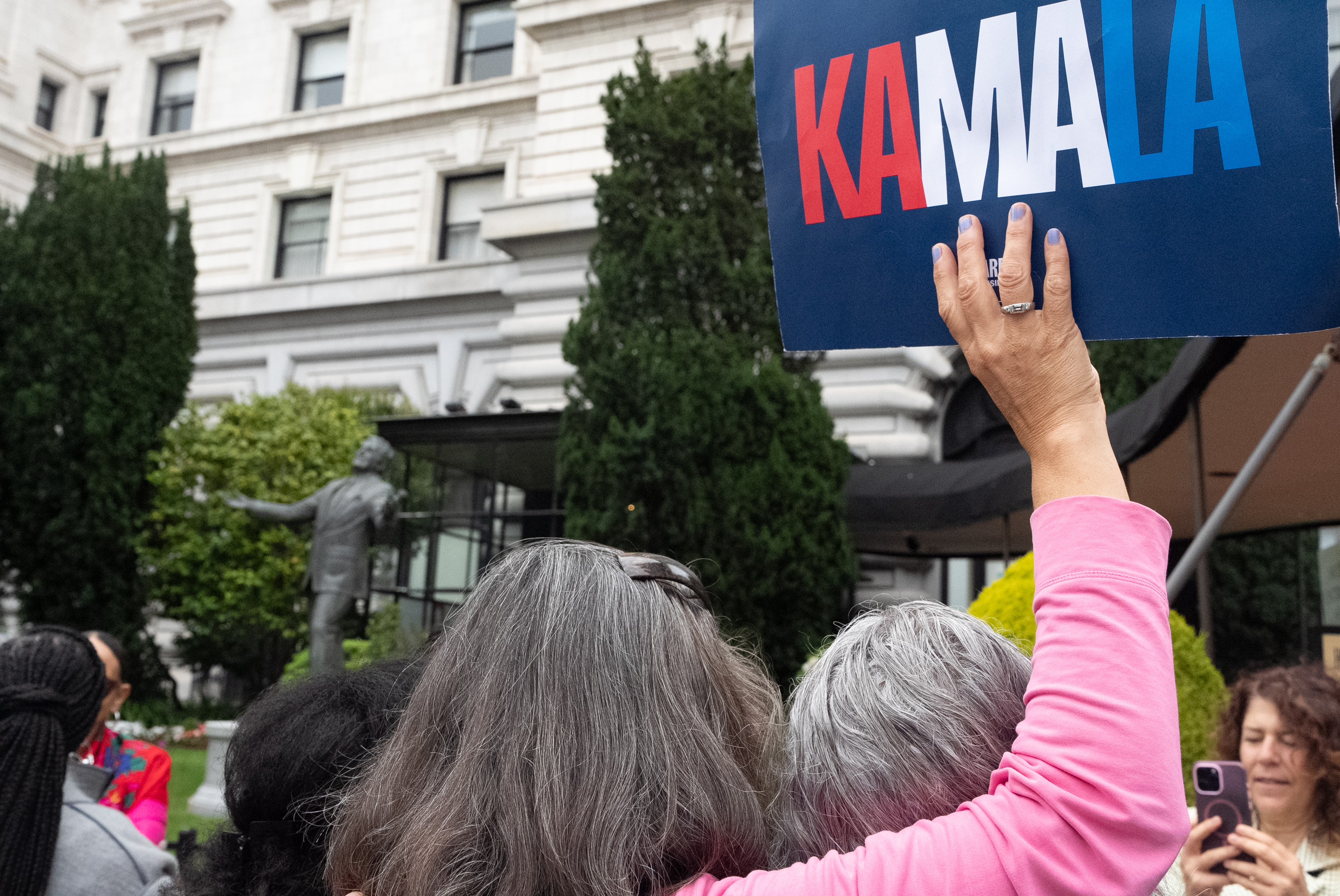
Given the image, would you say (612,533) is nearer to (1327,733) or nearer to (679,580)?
(1327,733)

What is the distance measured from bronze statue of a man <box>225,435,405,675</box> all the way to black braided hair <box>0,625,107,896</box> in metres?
7.09

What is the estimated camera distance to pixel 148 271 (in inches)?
629

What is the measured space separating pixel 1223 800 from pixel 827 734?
1564 mm

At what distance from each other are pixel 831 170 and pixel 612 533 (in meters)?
8.45

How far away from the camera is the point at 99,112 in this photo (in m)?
26.0

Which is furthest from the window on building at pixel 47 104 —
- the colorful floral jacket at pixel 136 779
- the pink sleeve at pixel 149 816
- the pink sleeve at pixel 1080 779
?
the pink sleeve at pixel 1080 779

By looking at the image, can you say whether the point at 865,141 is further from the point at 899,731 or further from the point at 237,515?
the point at 237,515

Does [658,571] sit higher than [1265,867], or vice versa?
[658,571]

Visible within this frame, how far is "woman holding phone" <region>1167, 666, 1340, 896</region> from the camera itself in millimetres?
2770

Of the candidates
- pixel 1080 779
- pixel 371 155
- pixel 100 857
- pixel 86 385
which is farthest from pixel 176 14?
pixel 1080 779

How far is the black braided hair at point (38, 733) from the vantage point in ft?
7.16

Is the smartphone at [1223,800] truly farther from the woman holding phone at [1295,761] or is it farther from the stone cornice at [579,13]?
the stone cornice at [579,13]

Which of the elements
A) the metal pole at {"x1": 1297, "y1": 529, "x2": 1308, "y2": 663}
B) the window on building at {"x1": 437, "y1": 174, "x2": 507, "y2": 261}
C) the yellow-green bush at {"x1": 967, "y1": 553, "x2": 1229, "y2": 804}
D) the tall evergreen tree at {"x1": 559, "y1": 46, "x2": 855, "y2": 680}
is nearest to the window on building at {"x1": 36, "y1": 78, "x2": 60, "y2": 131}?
the window on building at {"x1": 437, "y1": 174, "x2": 507, "y2": 261}

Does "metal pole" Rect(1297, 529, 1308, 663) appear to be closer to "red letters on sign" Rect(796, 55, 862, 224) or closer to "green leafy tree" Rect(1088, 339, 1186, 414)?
"green leafy tree" Rect(1088, 339, 1186, 414)
